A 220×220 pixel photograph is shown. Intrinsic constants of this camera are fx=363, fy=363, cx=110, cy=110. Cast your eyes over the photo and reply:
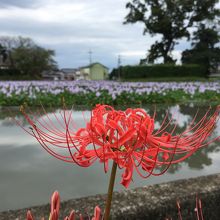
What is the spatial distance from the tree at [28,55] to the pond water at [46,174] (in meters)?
39.4

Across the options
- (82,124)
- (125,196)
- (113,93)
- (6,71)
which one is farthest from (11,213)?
(6,71)

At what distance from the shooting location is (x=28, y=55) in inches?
1619

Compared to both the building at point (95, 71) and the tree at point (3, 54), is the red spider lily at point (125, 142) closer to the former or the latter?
the tree at point (3, 54)

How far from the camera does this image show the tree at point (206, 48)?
33250 mm

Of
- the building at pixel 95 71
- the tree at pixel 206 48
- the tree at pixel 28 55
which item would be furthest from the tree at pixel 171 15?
the building at pixel 95 71

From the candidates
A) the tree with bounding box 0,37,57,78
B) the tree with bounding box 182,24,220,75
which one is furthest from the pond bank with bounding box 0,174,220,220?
the tree with bounding box 0,37,57,78

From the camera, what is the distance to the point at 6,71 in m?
40.2

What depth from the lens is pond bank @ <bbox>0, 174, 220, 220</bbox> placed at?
1.30m

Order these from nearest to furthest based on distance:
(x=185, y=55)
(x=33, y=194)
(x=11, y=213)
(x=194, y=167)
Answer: (x=11, y=213) < (x=33, y=194) < (x=194, y=167) < (x=185, y=55)

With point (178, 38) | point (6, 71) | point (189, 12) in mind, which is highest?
point (189, 12)

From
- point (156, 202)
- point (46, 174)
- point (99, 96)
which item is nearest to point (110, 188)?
point (156, 202)

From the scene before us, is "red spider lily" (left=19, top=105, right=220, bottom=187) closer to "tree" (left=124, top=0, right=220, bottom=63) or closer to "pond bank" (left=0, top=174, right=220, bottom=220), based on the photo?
"pond bank" (left=0, top=174, right=220, bottom=220)

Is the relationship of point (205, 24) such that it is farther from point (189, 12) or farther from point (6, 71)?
point (6, 71)

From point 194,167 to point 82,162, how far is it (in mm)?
2200
